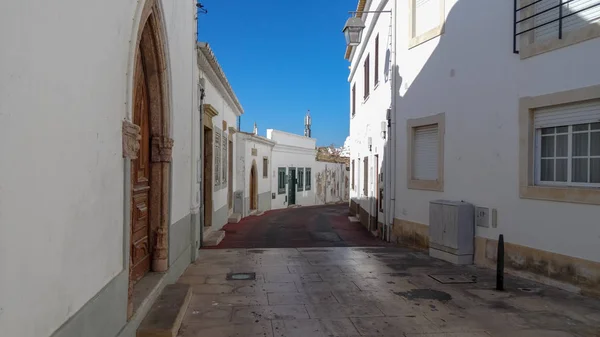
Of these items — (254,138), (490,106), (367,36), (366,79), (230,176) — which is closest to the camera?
(490,106)

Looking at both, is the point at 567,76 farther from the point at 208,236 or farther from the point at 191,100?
the point at 208,236

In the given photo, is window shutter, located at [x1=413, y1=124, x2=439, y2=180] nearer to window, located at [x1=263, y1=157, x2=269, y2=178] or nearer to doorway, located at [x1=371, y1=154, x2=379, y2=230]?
doorway, located at [x1=371, y1=154, x2=379, y2=230]

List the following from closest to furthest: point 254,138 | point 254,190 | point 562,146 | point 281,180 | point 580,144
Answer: point 580,144 < point 562,146 < point 254,138 < point 254,190 < point 281,180

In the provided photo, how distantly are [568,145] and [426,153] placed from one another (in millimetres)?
3324

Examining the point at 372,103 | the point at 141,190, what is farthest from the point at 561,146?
the point at 372,103

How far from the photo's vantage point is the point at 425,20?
9680mm

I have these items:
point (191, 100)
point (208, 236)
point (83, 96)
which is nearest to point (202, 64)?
point (191, 100)

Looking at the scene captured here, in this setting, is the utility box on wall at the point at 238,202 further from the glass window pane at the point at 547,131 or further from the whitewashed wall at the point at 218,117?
the glass window pane at the point at 547,131

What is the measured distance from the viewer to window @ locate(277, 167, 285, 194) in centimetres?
2670

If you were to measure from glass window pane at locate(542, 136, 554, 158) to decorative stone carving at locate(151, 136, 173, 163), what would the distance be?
5.56m

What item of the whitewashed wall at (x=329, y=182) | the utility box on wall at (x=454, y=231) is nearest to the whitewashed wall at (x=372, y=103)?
the utility box on wall at (x=454, y=231)

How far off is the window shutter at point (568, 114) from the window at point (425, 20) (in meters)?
2.96

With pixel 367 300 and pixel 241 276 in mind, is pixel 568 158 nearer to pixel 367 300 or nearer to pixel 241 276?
pixel 367 300

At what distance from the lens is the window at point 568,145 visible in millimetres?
6199
